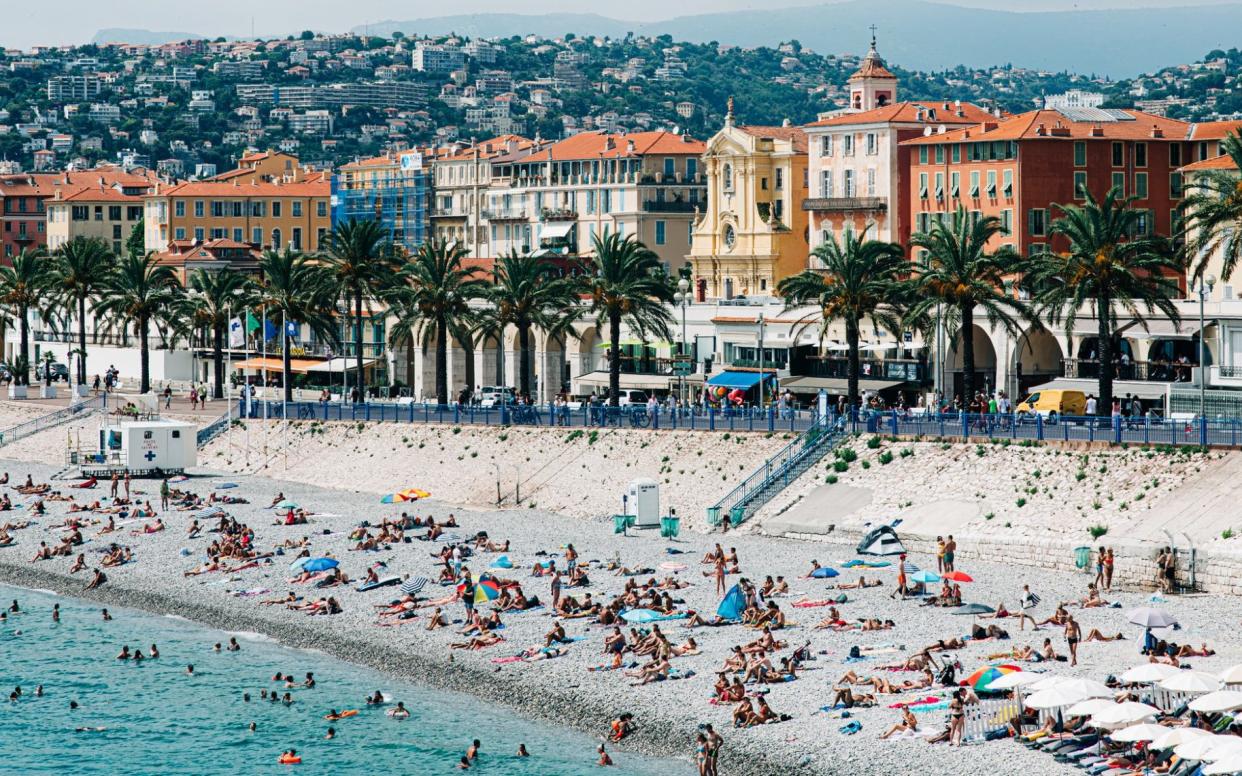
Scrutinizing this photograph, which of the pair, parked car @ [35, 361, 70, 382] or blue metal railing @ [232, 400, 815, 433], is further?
parked car @ [35, 361, 70, 382]

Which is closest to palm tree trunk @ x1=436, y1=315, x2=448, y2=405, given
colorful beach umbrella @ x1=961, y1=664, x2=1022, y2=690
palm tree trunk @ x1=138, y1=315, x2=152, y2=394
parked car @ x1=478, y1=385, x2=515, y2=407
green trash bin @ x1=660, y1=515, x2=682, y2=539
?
parked car @ x1=478, y1=385, x2=515, y2=407

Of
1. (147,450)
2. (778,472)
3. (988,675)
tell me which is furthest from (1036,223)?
(988,675)

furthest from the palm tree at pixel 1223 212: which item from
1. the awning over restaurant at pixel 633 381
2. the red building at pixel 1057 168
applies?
the awning over restaurant at pixel 633 381

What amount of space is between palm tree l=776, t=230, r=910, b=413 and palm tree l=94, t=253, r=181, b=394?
1674 inches

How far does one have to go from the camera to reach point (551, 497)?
73125mm

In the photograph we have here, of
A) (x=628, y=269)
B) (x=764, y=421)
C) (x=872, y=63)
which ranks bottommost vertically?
(x=764, y=421)

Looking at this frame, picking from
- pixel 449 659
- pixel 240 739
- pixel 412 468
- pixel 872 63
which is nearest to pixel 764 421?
pixel 412 468

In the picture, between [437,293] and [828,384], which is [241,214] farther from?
[828,384]

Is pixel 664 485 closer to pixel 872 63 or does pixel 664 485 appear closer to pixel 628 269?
pixel 628 269

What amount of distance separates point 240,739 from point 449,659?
6.13 meters

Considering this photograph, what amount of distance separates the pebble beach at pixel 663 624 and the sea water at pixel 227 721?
951 mm

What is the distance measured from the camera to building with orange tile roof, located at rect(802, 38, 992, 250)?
102125 millimetres

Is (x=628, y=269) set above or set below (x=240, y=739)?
above

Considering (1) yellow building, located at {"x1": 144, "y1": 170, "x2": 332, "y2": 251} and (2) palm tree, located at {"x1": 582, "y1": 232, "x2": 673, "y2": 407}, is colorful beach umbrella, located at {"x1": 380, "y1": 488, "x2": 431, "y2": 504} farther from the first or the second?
(1) yellow building, located at {"x1": 144, "y1": 170, "x2": 332, "y2": 251}
